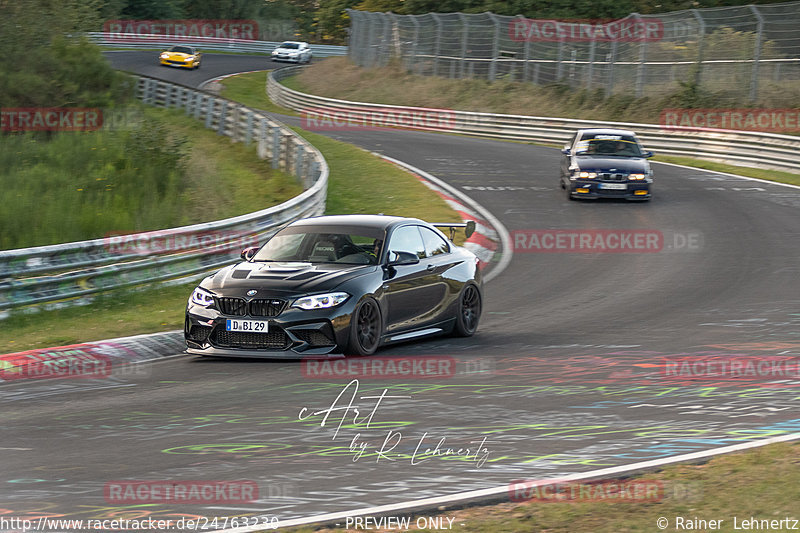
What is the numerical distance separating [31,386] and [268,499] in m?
4.35

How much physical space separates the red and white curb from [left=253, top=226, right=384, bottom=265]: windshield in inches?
206

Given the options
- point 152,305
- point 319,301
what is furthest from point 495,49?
point 319,301

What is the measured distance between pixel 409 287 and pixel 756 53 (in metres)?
27.2

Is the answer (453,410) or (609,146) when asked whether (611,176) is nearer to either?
(609,146)

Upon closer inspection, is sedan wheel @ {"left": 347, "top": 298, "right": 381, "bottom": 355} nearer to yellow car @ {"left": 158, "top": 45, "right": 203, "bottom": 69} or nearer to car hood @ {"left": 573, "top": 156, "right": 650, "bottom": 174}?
car hood @ {"left": 573, "top": 156, "right": 650, "bottom": 174}

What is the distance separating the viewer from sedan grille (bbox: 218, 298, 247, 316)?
10.3 meters

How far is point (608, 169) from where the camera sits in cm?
2472

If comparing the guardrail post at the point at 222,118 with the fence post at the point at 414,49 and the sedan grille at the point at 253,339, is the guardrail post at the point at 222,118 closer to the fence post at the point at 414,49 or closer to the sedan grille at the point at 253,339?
the fence post at the point at 414,49

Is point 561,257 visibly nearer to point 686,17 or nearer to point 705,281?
point 705,281

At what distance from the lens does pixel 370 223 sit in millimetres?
11742

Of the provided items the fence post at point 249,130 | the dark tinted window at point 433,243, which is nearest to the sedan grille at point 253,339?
the dark tinted window at point 433,243

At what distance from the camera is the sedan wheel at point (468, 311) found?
40.0ft

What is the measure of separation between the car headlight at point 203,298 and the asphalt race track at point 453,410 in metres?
0.58

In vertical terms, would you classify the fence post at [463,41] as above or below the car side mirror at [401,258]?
below
